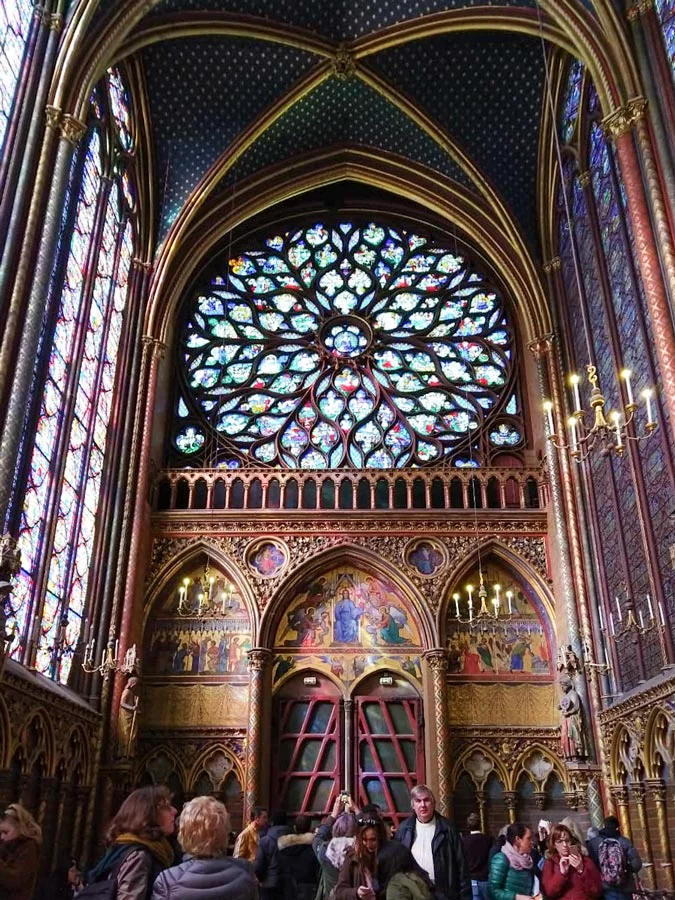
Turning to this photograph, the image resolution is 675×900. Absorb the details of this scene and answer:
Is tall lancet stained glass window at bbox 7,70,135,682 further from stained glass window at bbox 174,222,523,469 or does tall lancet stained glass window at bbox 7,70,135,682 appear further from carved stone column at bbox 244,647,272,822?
carved stone column at bbox 244,647,272,822

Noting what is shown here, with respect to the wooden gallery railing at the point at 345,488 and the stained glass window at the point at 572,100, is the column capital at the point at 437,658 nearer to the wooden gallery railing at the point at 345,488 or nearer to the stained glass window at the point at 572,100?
the wooden gallery railing at the point at 345,488

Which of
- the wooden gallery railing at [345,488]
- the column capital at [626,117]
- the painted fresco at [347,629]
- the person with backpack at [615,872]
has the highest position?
the column capital at [626,117]

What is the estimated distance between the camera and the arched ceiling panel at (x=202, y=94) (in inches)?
622

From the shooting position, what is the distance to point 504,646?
1484cm

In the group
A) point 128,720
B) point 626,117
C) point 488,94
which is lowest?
point 128,720

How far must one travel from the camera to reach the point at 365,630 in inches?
596

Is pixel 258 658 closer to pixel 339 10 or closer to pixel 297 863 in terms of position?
pixel 297 863

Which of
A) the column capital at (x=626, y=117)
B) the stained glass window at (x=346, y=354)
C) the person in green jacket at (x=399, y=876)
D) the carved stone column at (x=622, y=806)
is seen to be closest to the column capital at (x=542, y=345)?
the stained glass window at (x=346, y=354)

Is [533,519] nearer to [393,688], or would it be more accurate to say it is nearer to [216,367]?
[393,688]

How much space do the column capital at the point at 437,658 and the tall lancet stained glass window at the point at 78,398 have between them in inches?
244

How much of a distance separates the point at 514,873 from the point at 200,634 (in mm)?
10725

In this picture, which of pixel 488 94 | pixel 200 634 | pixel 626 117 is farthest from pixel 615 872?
pixel 488 94

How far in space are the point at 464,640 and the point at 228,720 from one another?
4620 mm

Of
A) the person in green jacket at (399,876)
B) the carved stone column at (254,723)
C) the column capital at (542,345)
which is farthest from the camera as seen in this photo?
the column capital at (542,345)
